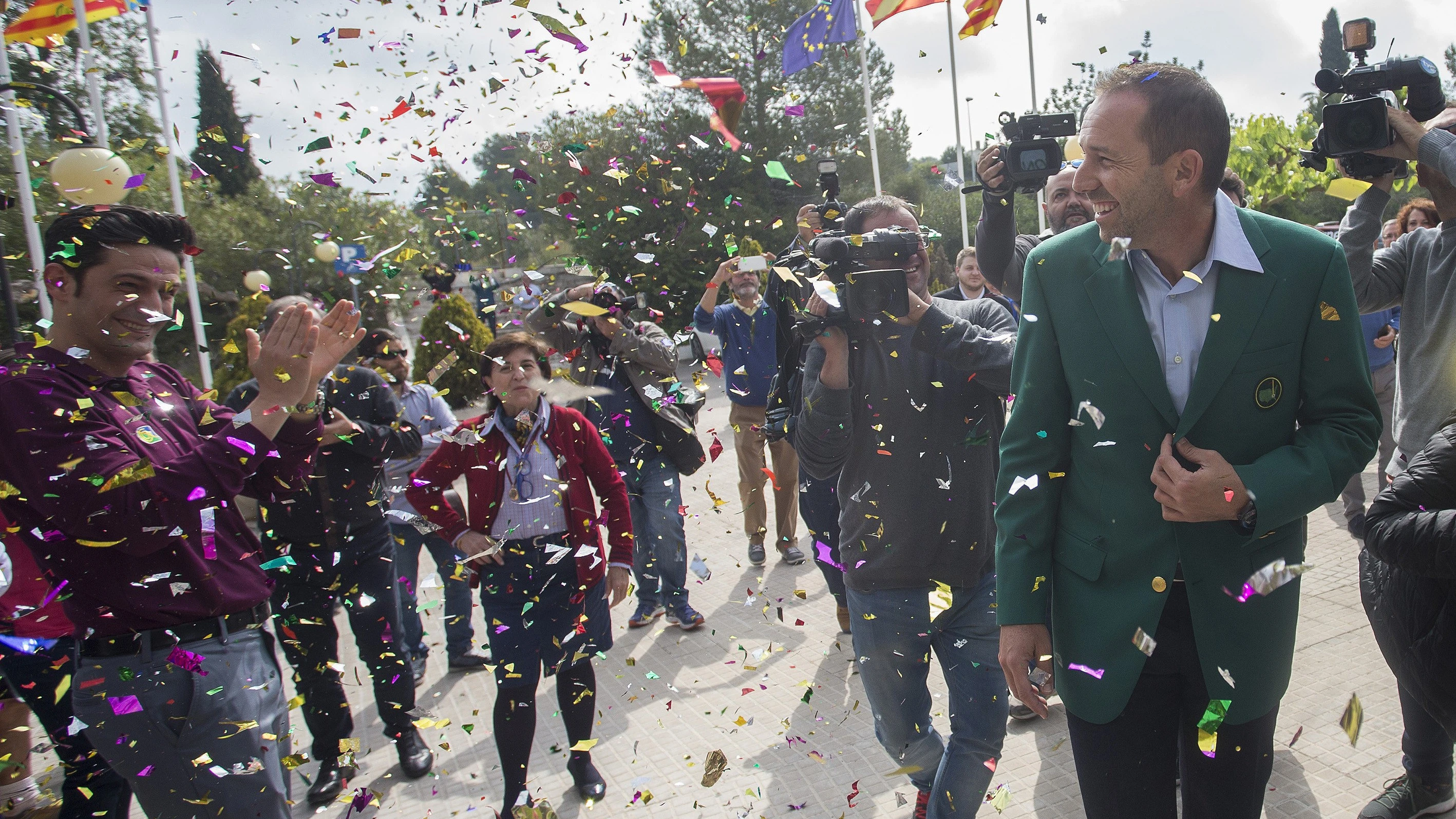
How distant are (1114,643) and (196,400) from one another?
2.66 meters

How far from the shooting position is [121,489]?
7.61ft

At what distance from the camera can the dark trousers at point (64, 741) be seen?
11.9ft

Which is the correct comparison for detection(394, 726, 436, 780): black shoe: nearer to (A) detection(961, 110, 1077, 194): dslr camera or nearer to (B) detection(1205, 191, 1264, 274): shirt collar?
(A) detection(961, 110, 1077, 194): dslr camera

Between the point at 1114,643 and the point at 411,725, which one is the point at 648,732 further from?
the point at 1114,643

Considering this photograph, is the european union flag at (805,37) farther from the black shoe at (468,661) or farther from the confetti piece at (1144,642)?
the confetti piece at (1144,642)

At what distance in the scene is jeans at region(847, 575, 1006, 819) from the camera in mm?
2953

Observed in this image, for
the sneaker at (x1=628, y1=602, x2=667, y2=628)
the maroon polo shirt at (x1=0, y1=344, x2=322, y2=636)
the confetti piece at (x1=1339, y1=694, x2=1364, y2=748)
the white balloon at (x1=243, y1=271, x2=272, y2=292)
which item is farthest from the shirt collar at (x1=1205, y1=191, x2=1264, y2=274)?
the white balloon at (x1=243, y1=271, x2=272, y2=292)

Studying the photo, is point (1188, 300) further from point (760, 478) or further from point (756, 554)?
point (760, 478)

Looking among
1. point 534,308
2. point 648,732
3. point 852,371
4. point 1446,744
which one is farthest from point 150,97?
point 1446,744

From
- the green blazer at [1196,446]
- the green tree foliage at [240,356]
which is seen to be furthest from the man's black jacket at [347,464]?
the green tree foliage at [240,356]

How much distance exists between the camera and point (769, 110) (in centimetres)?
3416

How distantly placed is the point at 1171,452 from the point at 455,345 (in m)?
10.7

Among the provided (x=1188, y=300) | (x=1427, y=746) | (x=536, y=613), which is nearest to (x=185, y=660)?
(x=536, y=613)

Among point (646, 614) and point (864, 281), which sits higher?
point (864, 281)
